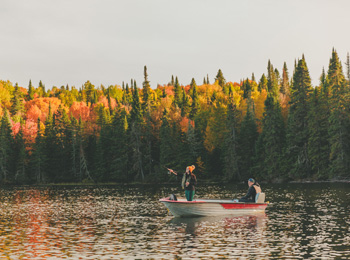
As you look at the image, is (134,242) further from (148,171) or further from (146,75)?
(146,75)

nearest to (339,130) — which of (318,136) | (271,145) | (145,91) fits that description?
(318,136)

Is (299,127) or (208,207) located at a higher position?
(299,127)

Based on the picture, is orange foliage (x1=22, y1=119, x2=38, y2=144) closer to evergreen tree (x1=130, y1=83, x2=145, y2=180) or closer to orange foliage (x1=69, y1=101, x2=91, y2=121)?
evergreen tree (x1=130, y1=83, x2=145, y2=180)

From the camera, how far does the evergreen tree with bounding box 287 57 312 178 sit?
94000mm

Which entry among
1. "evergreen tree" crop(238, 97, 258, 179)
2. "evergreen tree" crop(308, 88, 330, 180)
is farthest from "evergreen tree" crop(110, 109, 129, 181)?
"evergreen tree" crop(308, 88, 330, 180)

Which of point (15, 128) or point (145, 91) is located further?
point (145, 91)

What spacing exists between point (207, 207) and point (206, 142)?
8049cm

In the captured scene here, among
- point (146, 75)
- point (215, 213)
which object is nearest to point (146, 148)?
point (146, 75)

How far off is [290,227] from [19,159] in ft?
336

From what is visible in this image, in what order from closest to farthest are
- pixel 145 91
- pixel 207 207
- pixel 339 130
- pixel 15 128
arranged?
pixel 207 207 → pixel 339 130 → pixel 15 128 → pixel 145 91

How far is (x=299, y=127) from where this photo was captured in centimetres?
9662

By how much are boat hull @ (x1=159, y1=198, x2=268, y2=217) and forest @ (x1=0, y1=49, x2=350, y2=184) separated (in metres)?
52.8

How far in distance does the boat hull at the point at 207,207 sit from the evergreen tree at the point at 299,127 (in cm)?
5907

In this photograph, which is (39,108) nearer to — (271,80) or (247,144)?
(271,80)
